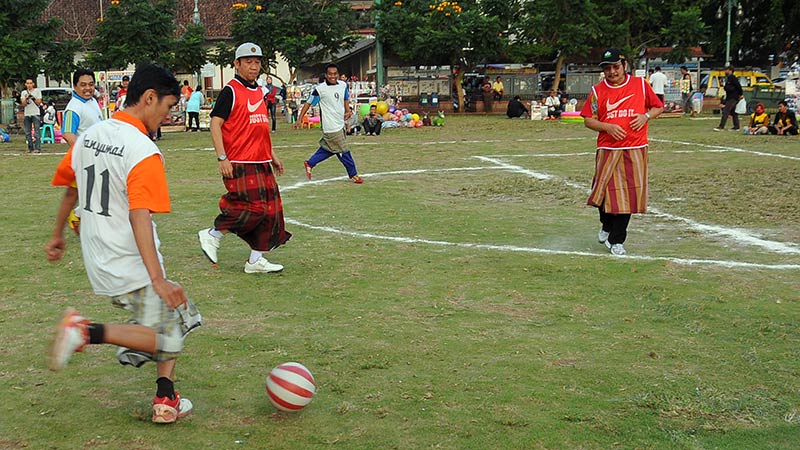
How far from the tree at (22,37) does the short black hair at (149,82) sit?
30714 mm

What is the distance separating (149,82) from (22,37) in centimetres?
3140

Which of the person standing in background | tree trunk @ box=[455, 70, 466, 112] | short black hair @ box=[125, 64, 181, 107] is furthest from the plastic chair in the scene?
short black hair @ box=[125, 64, 181, 107]

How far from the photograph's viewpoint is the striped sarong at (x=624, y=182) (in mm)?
9125

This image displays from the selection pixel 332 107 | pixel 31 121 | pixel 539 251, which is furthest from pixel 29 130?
pixel 539 251

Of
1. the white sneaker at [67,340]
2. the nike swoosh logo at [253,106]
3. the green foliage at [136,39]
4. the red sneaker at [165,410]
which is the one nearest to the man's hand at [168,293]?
the white sneaker at [67,340]

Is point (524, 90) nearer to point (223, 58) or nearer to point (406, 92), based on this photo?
point (406, 92)

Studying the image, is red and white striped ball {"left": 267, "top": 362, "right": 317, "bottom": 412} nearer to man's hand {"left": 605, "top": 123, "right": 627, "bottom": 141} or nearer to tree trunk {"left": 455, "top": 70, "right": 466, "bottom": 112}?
man's hand {"left": 605, "top": 123, "right": 627, "bottom": 141}

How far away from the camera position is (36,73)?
1342 inches

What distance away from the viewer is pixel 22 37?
32938 mm

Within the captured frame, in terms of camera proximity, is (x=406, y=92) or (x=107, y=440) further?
(x=406, y=92)

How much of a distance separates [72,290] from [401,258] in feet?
9.88

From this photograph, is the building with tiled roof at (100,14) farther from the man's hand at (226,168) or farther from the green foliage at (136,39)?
the man's hand at (226,168)

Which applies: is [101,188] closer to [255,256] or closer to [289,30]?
[255,256]

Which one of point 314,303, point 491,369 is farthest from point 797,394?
point 314,303
